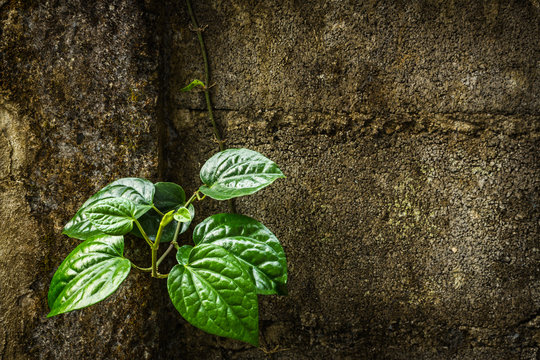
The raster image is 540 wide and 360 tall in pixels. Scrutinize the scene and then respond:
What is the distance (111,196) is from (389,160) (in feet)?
2.25

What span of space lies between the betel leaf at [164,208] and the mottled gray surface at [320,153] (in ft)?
0.39

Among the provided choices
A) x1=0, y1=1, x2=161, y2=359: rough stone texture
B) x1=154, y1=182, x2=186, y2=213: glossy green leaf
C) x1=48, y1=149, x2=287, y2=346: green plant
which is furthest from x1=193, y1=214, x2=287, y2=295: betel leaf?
x1=0, y1=1, x2=161, y2=359: rough stone texture

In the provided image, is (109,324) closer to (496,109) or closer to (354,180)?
(354,180)

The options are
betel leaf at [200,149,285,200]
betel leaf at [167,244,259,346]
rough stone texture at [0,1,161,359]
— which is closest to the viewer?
betel leaf at [167,244,259,346]

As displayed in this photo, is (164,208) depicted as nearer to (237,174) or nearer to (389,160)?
(237,174)

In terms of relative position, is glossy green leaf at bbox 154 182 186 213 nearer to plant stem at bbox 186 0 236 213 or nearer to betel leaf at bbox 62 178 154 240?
betel leaf at bbox 62 178 154 240

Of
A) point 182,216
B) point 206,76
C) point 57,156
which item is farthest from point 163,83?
point 182,216

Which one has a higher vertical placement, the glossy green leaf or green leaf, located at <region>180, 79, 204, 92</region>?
green leaf, located at <region>180, 79, 204, 92</region>

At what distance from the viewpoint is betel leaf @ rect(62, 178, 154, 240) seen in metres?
0.71

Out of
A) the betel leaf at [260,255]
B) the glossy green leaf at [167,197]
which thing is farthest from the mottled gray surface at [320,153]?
the betel leaf at [260,255]

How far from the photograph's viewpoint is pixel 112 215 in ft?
2.16

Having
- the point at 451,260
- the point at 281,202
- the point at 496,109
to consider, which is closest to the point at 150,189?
the point at 281,202

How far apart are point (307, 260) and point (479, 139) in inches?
21.6

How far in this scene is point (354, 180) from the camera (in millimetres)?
893
